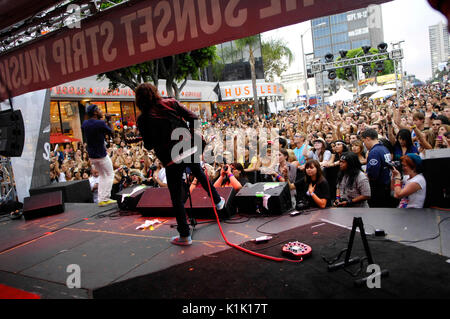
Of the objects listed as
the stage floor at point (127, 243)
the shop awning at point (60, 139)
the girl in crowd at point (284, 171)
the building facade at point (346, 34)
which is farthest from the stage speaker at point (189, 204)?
the building facade at point (346, 34)

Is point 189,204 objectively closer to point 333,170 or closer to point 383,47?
point 333,170

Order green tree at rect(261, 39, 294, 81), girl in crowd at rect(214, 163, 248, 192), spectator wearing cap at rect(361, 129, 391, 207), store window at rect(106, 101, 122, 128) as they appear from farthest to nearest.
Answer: green tree at rect(261, 39, 294, 81) < store window at rect(106, 101, 122, 128) < girl in crowd at rect(214, 163, 248, 192) < spectator wearing cap at rect(361, 129, 391, 207)

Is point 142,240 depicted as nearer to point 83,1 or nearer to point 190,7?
point 190,7

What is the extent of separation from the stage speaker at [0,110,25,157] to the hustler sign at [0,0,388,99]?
465 millimetres

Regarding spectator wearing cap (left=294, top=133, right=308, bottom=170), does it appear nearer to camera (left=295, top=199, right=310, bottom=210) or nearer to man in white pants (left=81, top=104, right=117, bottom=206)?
camera (left=295, top=199, right=310, bottom=210)

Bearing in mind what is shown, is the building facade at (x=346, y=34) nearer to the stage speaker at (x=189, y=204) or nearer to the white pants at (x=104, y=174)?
the white pants at (x=104, y=174)

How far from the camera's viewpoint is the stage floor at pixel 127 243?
274 cm

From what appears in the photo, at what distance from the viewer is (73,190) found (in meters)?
6.45

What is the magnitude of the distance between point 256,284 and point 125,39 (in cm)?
334

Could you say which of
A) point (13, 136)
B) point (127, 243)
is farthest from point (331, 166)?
point (13, 136)

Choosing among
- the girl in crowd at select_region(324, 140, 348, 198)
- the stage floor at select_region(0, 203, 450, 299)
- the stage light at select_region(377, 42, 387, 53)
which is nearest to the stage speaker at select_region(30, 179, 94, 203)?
the stage floor at select_region(0, 203, 450, 299)

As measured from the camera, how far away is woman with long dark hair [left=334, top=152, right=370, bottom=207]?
13.1 feet

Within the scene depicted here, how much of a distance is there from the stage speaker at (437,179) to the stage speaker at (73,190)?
616 cm
